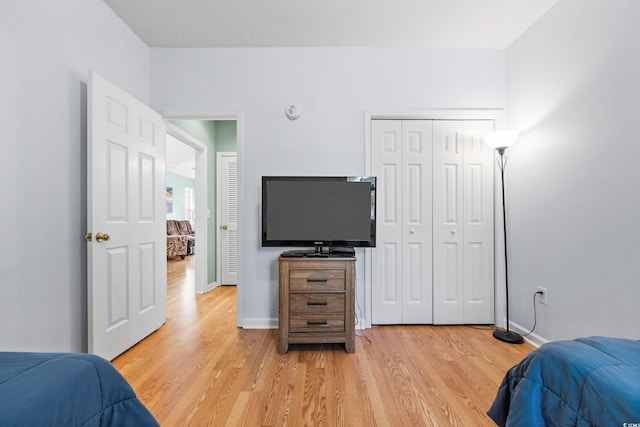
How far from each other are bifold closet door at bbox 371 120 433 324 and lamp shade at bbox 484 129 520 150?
0.51 metres

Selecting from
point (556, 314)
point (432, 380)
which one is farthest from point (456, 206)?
point (432, 380)

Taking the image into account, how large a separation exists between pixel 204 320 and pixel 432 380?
→ 2113mm

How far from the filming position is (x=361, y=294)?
8.77 ft

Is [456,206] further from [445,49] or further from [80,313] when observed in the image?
[80,313]

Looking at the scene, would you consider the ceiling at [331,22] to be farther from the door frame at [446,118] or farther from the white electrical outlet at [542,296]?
the white electrical outlet at [542,296]

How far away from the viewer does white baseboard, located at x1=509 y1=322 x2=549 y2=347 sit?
225 centimetres

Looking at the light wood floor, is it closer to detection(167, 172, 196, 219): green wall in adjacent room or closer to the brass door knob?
the brass door knob

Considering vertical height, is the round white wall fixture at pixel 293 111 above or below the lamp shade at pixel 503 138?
above

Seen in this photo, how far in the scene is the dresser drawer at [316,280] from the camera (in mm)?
2217

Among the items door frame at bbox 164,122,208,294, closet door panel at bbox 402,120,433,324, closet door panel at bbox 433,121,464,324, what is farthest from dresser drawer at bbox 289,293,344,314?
door frame at bbox 164,122,208,294

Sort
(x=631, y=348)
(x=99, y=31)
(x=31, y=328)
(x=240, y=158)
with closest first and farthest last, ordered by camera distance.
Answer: (x=631, y=348) < (x=31, y=328) < (x=99, y=31) < (x=240, y=158)

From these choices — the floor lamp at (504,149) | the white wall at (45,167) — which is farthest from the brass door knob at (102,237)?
the floor lamp at (504,149)

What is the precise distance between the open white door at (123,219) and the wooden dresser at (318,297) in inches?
46.7

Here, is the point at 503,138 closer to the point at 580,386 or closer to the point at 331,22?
the point at 331,22
